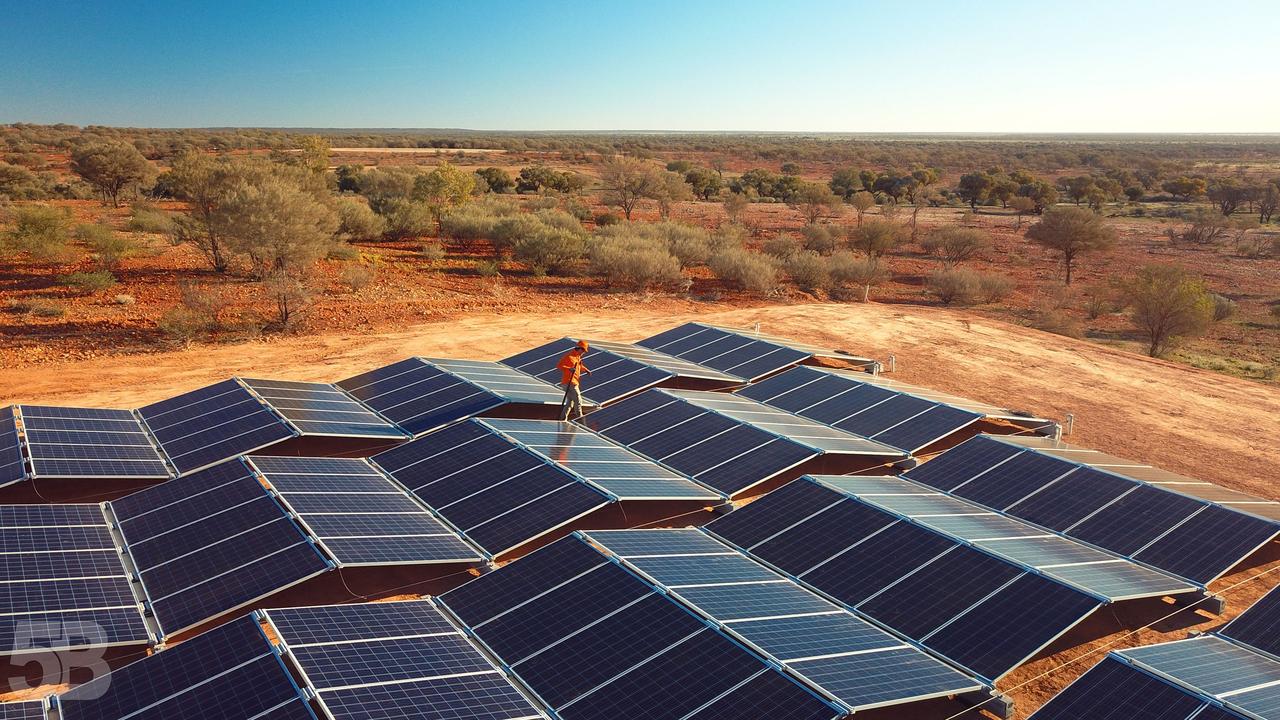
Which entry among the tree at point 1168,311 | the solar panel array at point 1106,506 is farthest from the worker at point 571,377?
the tree at point 1168,311

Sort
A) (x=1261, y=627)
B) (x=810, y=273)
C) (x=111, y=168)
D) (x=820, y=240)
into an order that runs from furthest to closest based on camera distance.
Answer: (x=111, y=168) < (x=820, y=240) < (x=810, y=273) < (x=1261, y=627)

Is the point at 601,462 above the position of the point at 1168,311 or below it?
above

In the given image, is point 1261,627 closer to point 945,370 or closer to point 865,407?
point 865,407

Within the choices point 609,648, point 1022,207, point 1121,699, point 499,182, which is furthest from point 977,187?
point 609,648

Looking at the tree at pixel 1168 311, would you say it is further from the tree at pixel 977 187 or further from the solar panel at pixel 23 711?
the tree at pixel 977 187

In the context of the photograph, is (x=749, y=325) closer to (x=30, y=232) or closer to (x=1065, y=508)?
(x=1065, y=508)

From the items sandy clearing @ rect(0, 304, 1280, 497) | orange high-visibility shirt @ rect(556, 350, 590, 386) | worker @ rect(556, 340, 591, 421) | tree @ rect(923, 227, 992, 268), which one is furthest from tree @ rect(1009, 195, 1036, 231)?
orange high-visibility shirt @ rect(556, 350, 590, 386)
